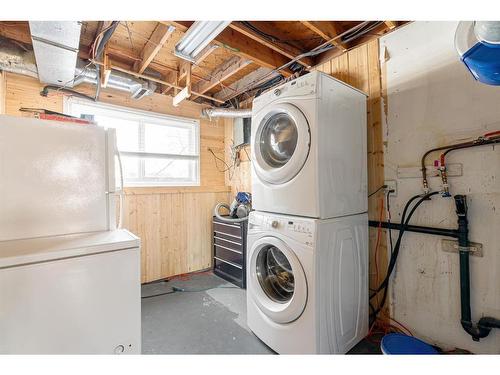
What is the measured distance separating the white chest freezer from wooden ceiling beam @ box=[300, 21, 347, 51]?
1856 mm

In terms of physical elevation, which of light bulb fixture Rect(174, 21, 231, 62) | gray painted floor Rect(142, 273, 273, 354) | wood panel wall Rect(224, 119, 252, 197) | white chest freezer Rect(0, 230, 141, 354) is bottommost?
gray painted floor Rect(142, 273, 273, 354)

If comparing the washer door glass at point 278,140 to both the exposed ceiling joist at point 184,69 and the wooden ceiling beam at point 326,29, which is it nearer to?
the wooden ceiling beam at point 326,29

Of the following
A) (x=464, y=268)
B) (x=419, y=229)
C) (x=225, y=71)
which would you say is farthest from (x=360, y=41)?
(x=464, y=268)

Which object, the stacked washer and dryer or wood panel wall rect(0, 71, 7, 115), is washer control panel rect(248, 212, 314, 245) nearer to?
the stacked washer and dryer

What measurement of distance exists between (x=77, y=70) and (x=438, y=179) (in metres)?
3.13

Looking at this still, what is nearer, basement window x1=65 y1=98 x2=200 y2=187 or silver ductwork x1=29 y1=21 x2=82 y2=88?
silver ductwork x1=29 y1=21 x2=82 y2=88

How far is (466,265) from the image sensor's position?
1.38 meters

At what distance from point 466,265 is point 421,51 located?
4.76 feet

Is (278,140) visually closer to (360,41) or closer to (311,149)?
(311,149)

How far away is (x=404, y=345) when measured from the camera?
147 centimetres

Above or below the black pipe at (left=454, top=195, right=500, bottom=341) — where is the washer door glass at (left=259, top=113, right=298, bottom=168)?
above

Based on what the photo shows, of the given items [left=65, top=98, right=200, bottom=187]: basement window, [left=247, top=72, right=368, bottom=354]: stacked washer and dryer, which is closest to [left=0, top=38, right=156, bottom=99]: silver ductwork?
[left=65, top=98, right=200, bottom=187]: basement window

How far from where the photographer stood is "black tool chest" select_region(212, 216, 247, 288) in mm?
2688
